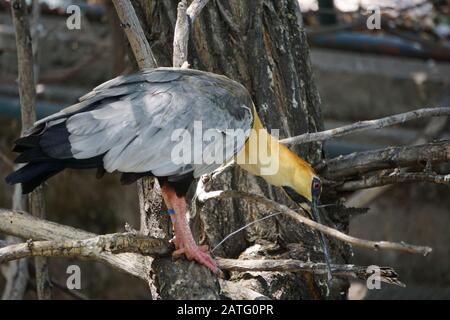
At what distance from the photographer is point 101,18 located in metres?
9.85

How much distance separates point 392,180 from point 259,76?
1.13 meters

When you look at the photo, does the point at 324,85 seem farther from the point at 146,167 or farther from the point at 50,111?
the point at 146,167

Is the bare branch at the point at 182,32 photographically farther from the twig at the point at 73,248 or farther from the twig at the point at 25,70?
the twig at the point at 73,248

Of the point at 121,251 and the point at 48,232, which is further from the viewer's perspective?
the point at 48,232

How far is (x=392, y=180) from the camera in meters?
5.23

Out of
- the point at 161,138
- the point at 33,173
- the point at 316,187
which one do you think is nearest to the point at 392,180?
the point at 316,187

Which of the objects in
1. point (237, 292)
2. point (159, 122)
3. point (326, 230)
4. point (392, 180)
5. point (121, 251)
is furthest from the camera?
point (392, 180)

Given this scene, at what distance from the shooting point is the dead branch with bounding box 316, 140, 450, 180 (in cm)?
518

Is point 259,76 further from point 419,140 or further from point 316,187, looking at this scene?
point 419,140

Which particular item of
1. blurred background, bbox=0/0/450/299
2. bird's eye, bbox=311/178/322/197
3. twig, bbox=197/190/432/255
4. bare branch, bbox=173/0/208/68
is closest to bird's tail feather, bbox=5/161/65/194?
twig, bbox=197/190/432/255

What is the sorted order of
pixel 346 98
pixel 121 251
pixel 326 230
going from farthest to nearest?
pixel 346 98 → pixel 121 251 → pixel 326 230

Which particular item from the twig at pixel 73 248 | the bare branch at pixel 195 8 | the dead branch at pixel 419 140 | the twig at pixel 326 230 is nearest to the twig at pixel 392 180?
the twig at pixel 326 230

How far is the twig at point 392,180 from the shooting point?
15.8 feet

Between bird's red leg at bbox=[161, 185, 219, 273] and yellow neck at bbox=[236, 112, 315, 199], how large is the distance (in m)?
0.54
